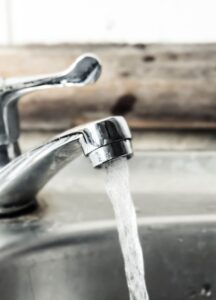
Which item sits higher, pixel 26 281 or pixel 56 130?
pixel 56 130

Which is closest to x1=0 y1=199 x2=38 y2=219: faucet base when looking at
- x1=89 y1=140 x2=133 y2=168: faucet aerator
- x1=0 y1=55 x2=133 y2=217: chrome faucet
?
x1=0 y1=55 x2=133 y2=217: chrome faucet

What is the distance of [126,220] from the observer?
0.36 meters

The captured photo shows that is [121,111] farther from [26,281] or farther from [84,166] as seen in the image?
[26,281]

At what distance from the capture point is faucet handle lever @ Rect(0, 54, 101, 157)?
1.22ft

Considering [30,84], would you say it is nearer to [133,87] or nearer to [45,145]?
[45,145]

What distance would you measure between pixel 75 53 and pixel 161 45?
0.08 metres

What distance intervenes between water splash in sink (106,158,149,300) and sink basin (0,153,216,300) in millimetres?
55

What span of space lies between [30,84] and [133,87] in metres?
0.15

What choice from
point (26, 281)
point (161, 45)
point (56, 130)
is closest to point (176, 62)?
point (161, 45)

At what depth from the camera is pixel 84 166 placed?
1.75 feet
